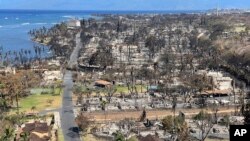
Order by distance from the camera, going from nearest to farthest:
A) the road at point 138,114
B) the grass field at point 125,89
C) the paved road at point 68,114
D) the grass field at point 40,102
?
1. the paved road at point 68,114
2. the road at point 138,114
3. the grass field at point 40,102
4. the grass field at point 125,89

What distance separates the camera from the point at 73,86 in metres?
71.4

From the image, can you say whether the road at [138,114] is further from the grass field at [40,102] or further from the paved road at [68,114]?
the grass field at [40,102]

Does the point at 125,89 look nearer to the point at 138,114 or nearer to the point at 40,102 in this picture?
the point at 40,102

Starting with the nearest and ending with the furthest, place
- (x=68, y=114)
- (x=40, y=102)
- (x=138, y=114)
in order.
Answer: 1. (x=68, y=114)
2. (x=138, y=114)
3. (x=40, y=102)

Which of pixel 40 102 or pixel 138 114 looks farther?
pixel 40 102

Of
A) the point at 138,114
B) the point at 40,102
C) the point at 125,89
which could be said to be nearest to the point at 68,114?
the point at 40,102

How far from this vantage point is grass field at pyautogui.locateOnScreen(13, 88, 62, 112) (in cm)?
5831

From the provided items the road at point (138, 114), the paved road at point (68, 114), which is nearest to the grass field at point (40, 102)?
the paved road at point (68, 114)

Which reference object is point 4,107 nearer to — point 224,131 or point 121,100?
point 121,100

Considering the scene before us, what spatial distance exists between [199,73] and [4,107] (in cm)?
3582

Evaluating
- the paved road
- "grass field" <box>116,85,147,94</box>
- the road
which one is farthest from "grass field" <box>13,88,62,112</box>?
"grass field" <box>116,85,147,94</box>

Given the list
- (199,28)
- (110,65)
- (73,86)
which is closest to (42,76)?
(73,86)

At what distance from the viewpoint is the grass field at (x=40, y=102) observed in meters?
58.3

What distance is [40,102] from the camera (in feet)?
201
